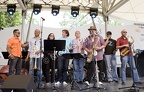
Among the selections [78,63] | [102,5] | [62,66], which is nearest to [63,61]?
[62,66]

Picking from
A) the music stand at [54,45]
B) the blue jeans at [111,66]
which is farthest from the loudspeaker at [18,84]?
the blue jeans at [111,66]

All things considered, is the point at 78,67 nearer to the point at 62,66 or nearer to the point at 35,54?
the point at 62,66

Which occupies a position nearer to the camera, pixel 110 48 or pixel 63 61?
pixel 63 61

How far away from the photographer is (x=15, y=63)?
18.0ft

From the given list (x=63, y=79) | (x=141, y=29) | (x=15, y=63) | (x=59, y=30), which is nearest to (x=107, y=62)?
(x=63, y=79)

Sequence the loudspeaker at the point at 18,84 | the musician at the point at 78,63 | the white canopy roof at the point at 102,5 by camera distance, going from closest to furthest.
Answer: the loudspeaker at the point at 18,84
the musician at the point at 78,63
the white canopy roof at the point at 102,5

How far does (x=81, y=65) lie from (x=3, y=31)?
14.9ft

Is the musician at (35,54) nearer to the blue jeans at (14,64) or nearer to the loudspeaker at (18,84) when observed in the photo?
the blue jeans at (14,64)

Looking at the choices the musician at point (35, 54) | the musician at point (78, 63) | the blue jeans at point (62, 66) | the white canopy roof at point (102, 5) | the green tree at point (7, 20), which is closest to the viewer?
the musician at point (35, 54)

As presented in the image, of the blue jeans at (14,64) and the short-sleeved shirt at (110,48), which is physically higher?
the short-sleeved shirt at (110,48)

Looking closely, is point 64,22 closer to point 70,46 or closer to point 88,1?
point 88,1

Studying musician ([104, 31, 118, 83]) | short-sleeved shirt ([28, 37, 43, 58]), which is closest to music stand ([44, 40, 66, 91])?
short-sleeved shirt ([28, 37, 43, 58])

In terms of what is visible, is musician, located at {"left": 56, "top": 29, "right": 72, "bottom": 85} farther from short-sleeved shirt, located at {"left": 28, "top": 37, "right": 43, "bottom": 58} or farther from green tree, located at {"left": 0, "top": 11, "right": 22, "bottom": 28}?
green tree, located at {"left": 0, "top": 11, "right": 22, "bottom": 28}

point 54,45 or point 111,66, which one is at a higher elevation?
point 54,45
